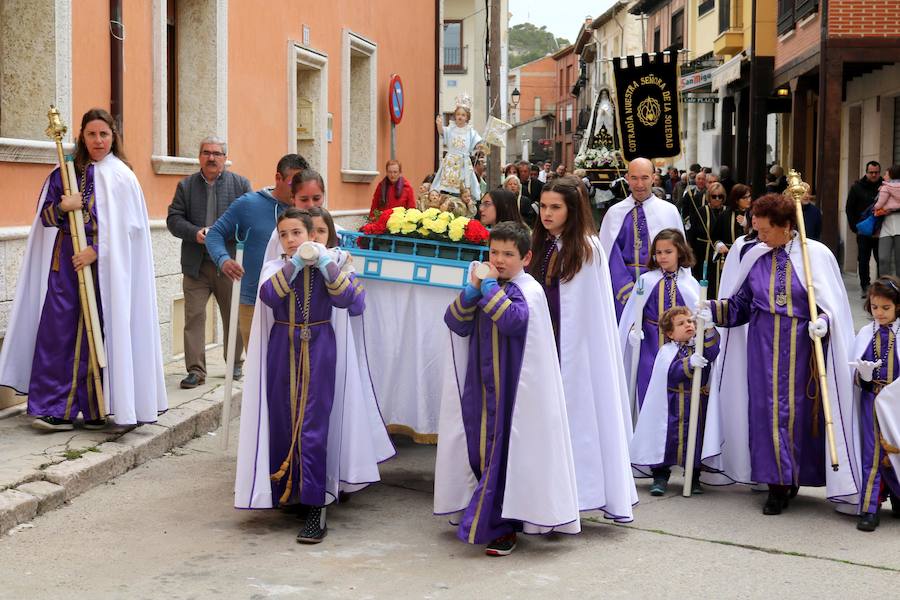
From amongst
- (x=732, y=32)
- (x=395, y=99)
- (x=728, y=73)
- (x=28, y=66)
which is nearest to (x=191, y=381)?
(x=28, y=66)

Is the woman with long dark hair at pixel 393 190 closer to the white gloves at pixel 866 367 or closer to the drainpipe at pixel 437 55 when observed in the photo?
the drainpipe at pixel 437 55

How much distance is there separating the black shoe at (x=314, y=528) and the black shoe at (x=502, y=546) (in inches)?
29.9

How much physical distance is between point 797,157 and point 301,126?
13.7 meters

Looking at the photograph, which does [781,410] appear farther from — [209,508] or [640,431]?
[209,508]

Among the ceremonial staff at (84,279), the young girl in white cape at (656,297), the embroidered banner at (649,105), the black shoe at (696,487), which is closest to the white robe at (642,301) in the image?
the young girl in white cape at (656,297)

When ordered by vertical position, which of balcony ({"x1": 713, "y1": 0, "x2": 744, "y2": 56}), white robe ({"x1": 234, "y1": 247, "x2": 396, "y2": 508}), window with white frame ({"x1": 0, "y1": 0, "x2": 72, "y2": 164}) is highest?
balcony ({"x1": 713, "y1": 0, "x2": 744, "y2": 56})

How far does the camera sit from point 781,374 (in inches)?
264

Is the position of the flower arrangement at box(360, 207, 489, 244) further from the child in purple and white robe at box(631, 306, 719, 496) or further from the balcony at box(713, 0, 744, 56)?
the balcony at box(713, 0, 744, 56)

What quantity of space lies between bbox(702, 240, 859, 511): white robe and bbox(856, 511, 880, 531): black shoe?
0.15 meters

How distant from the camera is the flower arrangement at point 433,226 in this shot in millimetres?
7211

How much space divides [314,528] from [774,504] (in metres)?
2.42

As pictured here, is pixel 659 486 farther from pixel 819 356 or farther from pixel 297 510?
pixel 297 510

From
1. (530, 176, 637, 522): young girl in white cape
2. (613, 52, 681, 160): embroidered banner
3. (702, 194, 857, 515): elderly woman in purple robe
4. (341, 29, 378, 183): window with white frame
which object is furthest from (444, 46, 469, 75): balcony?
(530, 176, 637, 522): young girl in white cape

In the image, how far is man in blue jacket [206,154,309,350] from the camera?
25.9 feet
